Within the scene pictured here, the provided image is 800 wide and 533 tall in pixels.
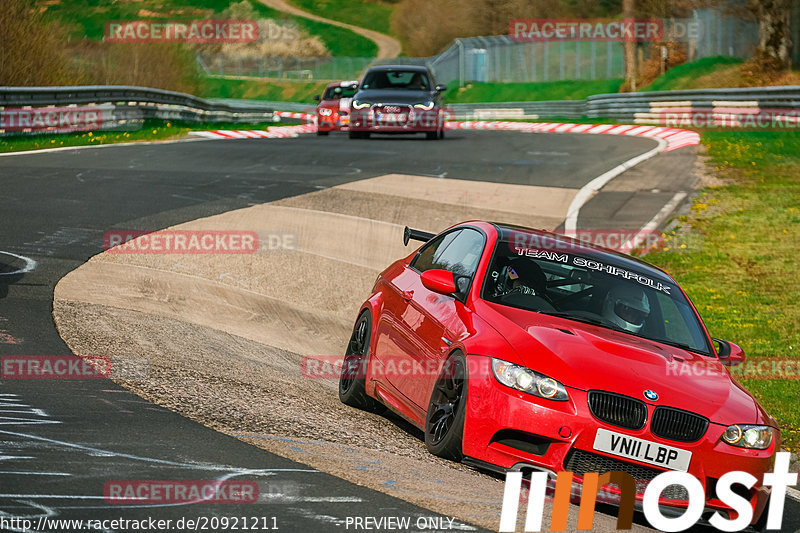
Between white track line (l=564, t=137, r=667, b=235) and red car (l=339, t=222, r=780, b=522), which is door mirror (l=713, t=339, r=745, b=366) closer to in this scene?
red car (l=339, t=222, r=780, b=522)

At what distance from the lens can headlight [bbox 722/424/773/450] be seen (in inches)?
249

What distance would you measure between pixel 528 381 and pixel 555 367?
0.17 m

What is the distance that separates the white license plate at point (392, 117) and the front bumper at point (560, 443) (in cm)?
2220

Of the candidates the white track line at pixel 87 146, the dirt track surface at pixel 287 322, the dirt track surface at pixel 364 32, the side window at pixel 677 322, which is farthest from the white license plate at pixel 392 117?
the dirt track surface at pixel 364 32

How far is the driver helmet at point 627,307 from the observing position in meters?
7.53

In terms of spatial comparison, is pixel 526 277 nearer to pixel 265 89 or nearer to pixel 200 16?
pixel 265 89

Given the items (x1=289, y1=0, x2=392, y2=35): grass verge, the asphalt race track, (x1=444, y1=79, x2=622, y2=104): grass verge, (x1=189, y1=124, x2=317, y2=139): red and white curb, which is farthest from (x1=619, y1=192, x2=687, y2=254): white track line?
(x1=289, y1=0, x2=392, y2=35): grass verge

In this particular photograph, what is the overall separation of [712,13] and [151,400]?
50640mm

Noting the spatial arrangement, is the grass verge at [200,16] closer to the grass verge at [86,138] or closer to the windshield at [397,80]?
the grass verge at [86,138]

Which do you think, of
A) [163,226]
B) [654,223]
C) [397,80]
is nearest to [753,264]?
[654,223]

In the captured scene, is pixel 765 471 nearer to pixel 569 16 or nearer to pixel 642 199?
pixel 642 199

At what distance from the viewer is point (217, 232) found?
575 inches

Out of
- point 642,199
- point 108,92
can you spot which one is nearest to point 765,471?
point 642,199

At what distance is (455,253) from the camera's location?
818 centimetres
